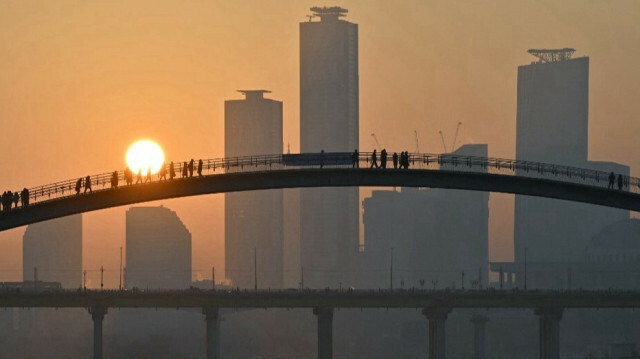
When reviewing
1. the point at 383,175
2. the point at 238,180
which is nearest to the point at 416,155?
the point at 383,175

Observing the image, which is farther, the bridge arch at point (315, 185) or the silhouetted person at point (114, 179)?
the bridge arch at point (315, 185)

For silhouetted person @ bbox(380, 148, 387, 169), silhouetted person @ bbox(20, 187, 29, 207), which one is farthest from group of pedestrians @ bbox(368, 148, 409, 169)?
silhouetted person @ bbox(20, 187, 29, 207)

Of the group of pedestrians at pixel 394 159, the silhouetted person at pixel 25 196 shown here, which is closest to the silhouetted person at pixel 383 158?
the group of pedestrians at pixel 394 159

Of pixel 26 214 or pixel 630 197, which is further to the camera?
pixel 630 197

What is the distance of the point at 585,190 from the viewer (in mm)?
134875

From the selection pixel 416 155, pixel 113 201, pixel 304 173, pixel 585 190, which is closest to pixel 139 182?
pixel 113 201

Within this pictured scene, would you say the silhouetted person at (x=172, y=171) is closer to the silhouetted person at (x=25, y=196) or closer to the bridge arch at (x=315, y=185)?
the bridge arch at (x=315, y=185)

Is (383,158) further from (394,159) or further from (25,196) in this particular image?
(25,196)

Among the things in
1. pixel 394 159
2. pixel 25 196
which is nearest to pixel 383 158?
pixel 394 159

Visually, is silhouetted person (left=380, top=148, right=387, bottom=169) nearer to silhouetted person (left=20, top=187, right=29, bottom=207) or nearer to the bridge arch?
the bridge arch

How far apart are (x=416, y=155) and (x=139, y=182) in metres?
22.5

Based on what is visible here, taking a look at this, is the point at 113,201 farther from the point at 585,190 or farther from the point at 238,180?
the point at 585,190

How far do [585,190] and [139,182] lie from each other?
121 feet

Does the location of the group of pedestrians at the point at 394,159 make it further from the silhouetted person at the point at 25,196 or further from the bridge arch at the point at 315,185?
the silhouetted person at the point at 25,196
